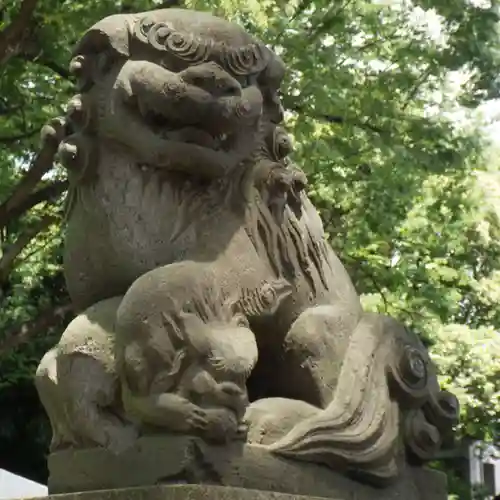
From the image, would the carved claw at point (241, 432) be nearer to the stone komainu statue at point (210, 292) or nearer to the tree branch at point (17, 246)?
the stone komainu statue at point (210, 292)

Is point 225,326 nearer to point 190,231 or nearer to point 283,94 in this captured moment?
point 190,231

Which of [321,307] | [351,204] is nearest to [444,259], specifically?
[351,204]

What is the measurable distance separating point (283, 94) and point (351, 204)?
5.02 feet

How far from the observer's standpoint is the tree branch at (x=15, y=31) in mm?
7617

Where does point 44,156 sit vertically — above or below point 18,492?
above

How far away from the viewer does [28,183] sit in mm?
7859

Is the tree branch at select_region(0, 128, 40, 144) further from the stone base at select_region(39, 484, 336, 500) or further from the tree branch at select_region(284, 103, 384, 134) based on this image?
the stone base at select_region(39, 484, 336, 500)

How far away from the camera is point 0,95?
28.2 feet

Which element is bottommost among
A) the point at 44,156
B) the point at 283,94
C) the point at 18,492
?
the point at 18,492

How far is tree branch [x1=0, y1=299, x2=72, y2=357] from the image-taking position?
8.44 metres

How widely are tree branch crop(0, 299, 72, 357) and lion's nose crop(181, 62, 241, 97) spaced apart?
Answer: 5.20 meters

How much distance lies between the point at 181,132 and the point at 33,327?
5.46 meters

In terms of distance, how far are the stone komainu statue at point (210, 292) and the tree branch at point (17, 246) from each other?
4.82m

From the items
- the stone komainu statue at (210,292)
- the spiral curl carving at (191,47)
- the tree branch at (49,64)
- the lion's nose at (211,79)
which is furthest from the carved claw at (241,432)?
the tree branch at (49,64)
